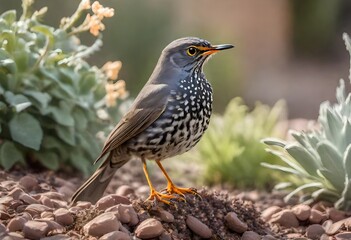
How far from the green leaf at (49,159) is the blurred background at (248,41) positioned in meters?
5.31

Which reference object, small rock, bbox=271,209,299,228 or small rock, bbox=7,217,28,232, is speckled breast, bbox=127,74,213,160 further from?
small rock, bbox=7,217,28,232

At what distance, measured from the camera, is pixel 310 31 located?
19.2 m

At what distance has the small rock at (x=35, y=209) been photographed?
4551 mm

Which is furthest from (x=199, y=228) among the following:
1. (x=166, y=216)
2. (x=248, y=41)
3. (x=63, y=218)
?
(x=248, y=41)

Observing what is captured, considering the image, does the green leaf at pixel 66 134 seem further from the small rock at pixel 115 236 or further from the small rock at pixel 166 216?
the small rock at pixel 115 236

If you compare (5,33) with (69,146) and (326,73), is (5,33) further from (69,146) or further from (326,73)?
(326,73)

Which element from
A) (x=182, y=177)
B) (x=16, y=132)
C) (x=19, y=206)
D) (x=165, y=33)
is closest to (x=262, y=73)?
(x=165, y=33)

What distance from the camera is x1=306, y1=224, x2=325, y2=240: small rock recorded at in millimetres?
5086

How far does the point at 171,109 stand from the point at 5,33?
1483 millimetres

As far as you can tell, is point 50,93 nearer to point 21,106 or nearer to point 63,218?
point 21,106

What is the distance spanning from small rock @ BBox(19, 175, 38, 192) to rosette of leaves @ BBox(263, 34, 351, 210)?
162cm

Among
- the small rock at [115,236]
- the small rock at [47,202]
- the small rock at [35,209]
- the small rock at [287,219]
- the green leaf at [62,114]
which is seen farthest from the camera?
the green leaf at [62,114]

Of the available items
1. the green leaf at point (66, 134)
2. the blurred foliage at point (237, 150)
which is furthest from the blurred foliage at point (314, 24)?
the green leaf at point (66, 134)

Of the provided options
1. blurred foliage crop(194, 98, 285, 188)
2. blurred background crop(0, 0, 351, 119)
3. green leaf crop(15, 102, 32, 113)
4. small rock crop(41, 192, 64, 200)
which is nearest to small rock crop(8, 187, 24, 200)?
small rock crop(41, 192, 64, 200)
